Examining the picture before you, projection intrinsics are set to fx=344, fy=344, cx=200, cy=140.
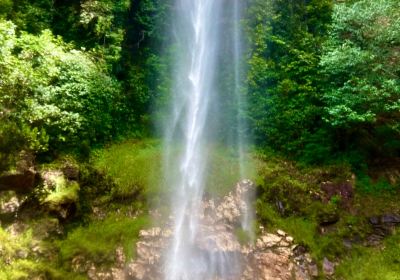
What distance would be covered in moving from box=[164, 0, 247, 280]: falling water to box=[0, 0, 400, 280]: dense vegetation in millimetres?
478

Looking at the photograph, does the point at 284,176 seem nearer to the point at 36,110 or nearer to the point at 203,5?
the point at 36,110

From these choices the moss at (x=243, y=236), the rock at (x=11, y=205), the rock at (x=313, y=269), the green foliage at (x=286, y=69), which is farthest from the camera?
the green foliage at (x=286, y=69)

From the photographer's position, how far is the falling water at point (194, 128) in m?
8.40

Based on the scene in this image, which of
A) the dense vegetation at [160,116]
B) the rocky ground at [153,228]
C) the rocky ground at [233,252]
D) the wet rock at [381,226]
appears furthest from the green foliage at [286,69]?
the rocky ground at [233,252]

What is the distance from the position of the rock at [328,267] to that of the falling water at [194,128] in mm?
2141

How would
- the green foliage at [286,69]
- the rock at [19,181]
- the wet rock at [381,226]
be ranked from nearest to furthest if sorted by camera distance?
the rock at [19,181]
the wet rock at [381,226]
the green foliage at [286,69]

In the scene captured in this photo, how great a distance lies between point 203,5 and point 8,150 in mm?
9298

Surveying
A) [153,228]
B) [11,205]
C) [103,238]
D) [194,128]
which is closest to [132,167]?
[153,228]

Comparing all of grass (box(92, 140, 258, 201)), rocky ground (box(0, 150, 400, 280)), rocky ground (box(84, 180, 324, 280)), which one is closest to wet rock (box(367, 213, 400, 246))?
rocky ground (box(0, 150, 400, 280))

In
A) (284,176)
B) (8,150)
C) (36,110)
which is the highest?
(36,110)

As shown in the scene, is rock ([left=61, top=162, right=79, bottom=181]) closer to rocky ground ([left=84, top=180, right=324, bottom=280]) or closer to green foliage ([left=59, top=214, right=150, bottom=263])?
green foliage ([left=59, top=214, right=150, bottom=263])

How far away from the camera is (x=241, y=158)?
10.9m

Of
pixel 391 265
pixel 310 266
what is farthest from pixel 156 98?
pixel 391 265

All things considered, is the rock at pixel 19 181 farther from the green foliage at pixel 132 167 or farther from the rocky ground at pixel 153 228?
the green foliage at pixel 132 167
